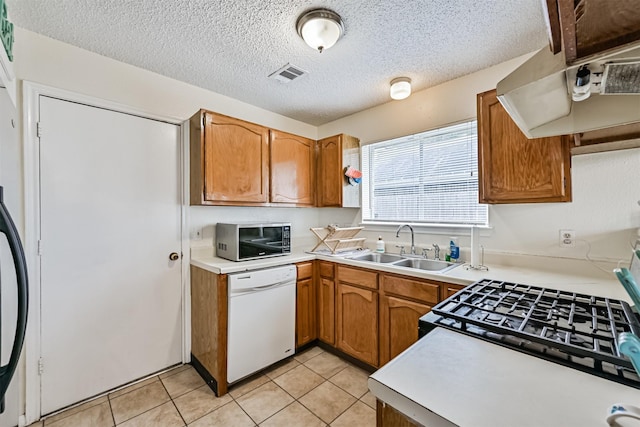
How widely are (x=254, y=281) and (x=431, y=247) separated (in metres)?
1.58

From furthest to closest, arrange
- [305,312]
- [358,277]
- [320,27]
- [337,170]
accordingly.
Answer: [337,170], [305,312], [358,277], [320,27]

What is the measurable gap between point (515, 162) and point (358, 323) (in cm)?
166

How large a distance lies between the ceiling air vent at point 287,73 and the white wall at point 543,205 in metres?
1.06

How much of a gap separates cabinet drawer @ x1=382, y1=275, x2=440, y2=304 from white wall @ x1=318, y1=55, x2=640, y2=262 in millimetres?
669

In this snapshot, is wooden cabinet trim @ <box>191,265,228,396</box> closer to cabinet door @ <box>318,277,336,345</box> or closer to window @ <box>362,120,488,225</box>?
cabinet door @ <box>318,277,336,345</box>

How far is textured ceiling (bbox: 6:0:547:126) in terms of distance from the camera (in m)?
1.52

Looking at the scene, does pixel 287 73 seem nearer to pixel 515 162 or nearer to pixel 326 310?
pixel 515 162

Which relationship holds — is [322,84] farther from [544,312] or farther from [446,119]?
[544,312]

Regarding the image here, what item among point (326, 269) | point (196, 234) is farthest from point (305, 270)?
point (196, 234)

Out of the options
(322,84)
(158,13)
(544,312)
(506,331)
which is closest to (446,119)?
(322,84)

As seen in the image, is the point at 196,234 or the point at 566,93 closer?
the point at 566,93

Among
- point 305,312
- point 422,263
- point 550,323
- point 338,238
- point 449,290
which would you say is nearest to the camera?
point 550,323

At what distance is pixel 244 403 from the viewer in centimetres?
186

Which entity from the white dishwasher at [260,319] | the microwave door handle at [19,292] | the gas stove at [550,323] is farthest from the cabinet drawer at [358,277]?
the microwave door handle at [19,292]
